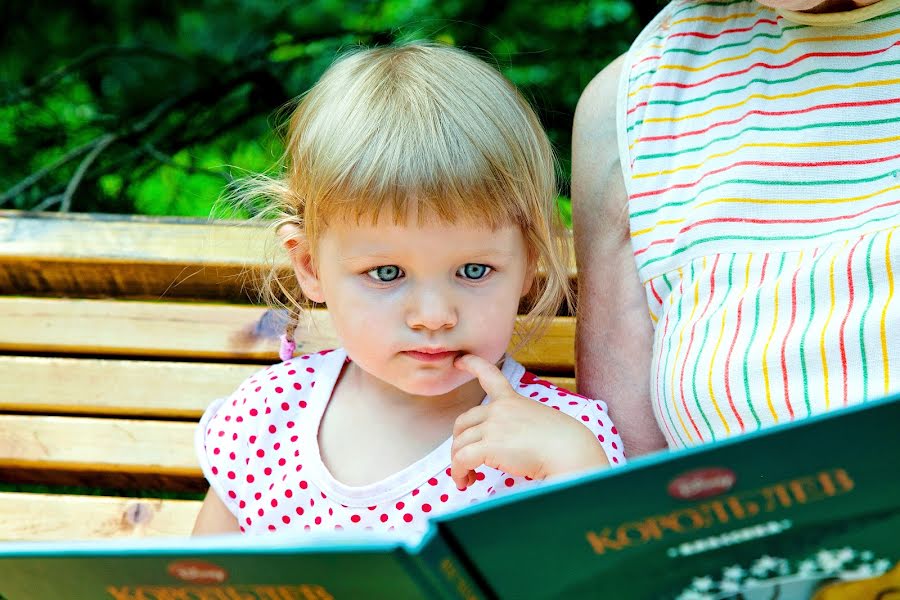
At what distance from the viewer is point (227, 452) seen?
1.67 m

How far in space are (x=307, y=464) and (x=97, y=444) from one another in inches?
24.3

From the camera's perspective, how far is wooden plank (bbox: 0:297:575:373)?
6.74 ft

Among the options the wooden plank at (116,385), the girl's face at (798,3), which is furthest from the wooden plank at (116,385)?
the girl's face at (798,3)

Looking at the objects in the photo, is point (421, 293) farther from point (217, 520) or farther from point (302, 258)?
point (217, 520)

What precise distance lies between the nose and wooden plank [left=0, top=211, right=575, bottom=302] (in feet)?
2.25

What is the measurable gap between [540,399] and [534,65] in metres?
1.75

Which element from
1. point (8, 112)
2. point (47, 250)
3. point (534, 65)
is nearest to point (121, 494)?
point (47, 250)

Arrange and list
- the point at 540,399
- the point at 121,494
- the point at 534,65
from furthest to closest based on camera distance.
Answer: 1. the point at 534,65
2. the point at 121,494
3. the point at 540,399

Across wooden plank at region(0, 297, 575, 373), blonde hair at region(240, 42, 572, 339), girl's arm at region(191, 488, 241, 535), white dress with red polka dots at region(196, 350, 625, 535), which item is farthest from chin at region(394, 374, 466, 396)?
wooden plank at region(0, 297, 575, 373)

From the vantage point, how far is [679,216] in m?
1.50

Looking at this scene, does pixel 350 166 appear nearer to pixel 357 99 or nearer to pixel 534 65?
pixel 357 99

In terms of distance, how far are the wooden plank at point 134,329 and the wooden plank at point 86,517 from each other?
0.94 feet

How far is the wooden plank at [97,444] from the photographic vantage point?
200 cm

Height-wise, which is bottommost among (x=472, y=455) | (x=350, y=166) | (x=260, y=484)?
(x=260, y=484)
